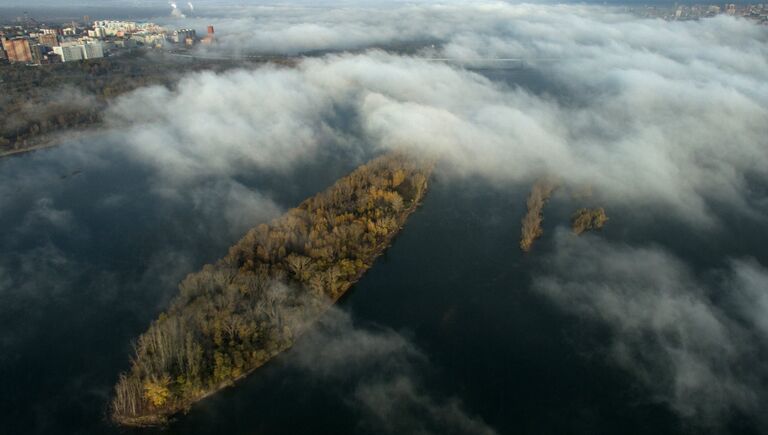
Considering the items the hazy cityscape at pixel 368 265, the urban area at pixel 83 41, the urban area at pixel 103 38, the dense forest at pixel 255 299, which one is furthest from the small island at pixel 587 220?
the urban area at pixel 103 38

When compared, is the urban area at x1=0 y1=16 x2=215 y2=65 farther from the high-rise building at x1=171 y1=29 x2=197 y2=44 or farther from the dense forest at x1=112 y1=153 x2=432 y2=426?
the dense forest at x1=112 y1=153 x2=432 y2=426

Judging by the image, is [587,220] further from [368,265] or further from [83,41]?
[83,41]

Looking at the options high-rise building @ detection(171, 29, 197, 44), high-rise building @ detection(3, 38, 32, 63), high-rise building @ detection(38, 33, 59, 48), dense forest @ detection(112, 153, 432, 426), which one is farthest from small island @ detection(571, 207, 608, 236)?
high-rise building @ detection(171, 29, 197, 44)

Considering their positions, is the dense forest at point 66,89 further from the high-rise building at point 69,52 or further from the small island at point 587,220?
the small island at point 587,220

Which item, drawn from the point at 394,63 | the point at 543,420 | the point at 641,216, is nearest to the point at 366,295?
the point at 543,420

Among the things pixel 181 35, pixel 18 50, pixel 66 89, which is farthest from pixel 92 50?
pixel 181 35

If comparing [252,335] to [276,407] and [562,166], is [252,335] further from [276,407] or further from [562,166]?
[562,166]

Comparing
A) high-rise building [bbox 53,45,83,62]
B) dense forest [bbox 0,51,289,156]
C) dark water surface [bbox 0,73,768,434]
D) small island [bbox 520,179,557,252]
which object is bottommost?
dark water surface [bbox 0,73,768,434]
